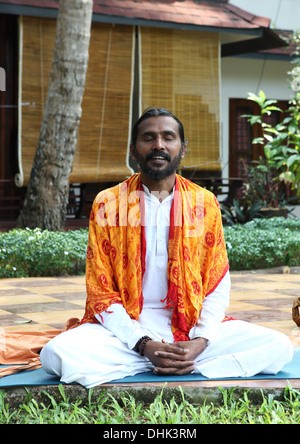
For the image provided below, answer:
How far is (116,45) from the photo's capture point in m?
10.8

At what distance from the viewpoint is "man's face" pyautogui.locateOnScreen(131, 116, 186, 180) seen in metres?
3.76

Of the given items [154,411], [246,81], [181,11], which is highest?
[181,11]

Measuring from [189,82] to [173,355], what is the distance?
8263 millimetres

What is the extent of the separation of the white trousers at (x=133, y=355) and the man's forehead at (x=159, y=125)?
1.00m

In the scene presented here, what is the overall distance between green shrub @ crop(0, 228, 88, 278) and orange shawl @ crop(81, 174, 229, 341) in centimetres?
392

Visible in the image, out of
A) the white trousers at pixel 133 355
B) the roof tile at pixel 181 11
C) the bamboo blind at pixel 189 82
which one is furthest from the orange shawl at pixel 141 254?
the bamboo blind at pixel 189 82

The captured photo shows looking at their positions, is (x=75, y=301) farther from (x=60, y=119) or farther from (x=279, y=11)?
(x=279, y=11)

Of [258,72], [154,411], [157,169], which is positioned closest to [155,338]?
[154,411]

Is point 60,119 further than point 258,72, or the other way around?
point 258,72

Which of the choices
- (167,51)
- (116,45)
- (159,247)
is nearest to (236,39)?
(167,51)

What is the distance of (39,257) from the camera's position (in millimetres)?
7785
